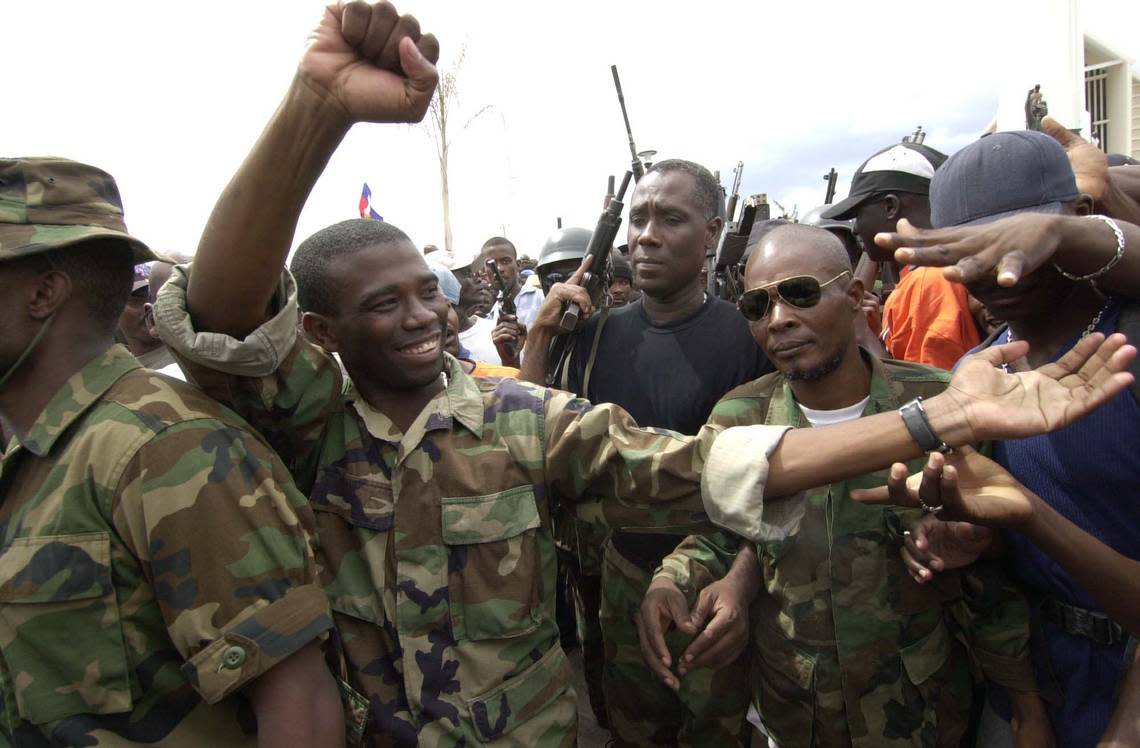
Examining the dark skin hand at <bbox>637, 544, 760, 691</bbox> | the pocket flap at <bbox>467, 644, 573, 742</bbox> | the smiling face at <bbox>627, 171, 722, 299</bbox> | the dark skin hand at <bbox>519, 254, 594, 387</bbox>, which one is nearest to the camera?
the pocket flap at <bbox>467, 644, 573, 742</bbox>

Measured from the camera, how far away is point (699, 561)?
229 centimetres

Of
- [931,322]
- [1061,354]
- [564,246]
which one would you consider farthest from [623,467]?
[564,246]

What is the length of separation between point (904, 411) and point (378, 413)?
4.56ft

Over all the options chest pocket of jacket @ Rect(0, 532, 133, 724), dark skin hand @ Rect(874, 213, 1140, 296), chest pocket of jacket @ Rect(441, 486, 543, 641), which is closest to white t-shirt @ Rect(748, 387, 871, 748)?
dark skin hand @ Rect(874, 213, 1140, 296)

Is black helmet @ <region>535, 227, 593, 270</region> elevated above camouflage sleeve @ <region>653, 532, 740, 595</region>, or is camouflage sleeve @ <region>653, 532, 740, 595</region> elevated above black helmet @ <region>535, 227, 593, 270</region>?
black helmet @ <region>535, 227, 593, 270</region>

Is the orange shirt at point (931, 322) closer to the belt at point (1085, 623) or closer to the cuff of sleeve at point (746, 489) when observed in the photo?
the belt at point (1085, 623)

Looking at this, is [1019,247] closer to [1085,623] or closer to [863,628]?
[1085,623]

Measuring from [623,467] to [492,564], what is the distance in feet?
1.44

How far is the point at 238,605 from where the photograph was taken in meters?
1.34

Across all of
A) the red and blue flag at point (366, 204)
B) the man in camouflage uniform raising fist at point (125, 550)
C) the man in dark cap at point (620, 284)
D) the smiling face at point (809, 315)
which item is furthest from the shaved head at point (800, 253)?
the red and blue flag at point (366, 204)

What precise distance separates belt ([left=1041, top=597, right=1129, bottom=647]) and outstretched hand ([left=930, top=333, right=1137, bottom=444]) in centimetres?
69

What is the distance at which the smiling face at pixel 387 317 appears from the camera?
74.0 inches

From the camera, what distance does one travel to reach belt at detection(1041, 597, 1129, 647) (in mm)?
1743

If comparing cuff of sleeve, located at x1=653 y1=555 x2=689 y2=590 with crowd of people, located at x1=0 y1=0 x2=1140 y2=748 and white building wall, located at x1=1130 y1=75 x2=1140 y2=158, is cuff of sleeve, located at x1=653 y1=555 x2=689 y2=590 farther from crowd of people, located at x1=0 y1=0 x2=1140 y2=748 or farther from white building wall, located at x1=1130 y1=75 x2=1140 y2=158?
white building wall, located at x1=1130 y1=75 x2=1140 y2=158
